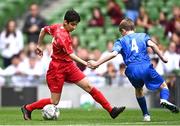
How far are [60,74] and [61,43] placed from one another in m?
0.66

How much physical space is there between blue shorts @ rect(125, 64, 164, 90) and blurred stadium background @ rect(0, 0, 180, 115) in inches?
267

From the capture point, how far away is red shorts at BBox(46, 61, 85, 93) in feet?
50.3

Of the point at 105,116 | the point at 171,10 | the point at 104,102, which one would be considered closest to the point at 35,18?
the point at 171,10

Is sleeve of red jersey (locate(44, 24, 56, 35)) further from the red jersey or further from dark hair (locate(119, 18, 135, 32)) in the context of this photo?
dark hair (locate(119, 18, 135, 32))

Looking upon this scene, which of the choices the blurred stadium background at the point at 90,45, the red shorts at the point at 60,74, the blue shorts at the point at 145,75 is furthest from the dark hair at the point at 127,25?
the blurred stadium background at the point at 90,45

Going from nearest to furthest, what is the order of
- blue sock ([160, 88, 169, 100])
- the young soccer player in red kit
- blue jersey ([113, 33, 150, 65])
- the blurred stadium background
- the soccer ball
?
blue sock ([160, 88, 169, 100]) → blue jersey ([113, 33, 150, 65]) → the young soccer player in red kit → the soccer ball → the blurred stadium background

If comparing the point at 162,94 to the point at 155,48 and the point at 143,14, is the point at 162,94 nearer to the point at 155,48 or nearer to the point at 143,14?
the point at 155,48

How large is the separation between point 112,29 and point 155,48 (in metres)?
11.4

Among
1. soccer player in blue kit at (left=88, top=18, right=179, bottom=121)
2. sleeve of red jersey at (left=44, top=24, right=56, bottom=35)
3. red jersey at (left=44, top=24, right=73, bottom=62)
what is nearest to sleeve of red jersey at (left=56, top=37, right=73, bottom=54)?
red jersey at (left=44, top=24, right=73, bottom=62)

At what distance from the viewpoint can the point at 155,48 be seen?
48.0 ft

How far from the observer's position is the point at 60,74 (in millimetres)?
15359

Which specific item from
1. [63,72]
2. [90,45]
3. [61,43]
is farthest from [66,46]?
[90,45]

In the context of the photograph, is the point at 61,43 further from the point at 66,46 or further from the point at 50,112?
the point at 50,112

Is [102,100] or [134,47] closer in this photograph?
[134,47]
